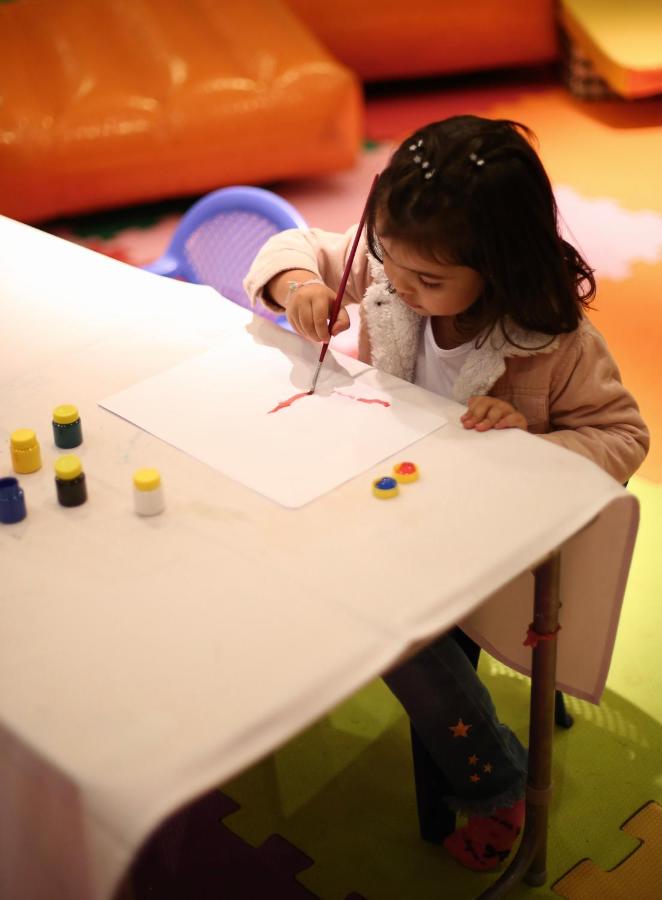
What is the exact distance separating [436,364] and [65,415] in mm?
483

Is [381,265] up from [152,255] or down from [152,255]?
up

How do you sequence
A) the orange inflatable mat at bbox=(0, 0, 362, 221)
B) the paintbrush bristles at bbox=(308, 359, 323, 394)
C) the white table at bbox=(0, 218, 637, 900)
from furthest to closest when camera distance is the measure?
the orange inflatable mat at bbox=(0, 0, 362, 221), the paintbrush bristles at bbox=(308, 359, 323, 394), the white table at bbox=(0, 218, 637, 900)

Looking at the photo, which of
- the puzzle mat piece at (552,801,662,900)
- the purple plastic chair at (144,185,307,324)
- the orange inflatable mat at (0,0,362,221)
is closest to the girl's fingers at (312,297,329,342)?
the purple plastic chair at (144,185,307,324)

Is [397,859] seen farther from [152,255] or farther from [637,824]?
[152,255]

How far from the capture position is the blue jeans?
4.29 feet

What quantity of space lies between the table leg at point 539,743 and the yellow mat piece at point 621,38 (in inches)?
111

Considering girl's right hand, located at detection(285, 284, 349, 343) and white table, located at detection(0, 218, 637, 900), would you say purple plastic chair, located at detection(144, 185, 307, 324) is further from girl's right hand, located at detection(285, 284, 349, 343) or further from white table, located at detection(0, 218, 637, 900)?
white table, located at detection(0, 218, 637, 900)

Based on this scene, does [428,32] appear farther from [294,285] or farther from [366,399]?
[366,399]

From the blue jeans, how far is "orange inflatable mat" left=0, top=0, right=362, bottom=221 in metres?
2.23

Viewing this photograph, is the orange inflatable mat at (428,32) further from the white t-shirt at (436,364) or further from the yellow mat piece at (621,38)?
the white t-shirt at (436,364)

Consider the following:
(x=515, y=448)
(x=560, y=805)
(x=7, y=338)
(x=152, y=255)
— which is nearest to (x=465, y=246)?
(x=515, y=448)

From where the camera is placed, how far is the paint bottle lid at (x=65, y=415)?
4.04ft

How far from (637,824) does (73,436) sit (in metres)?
0.91

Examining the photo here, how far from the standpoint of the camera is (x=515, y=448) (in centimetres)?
121
